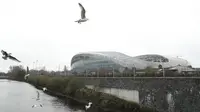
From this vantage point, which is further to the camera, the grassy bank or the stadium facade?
the stadium facade

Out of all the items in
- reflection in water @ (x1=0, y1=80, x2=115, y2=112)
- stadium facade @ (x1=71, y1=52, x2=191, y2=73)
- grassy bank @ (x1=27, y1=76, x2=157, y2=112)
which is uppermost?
stadium facade @ (x1=71, y1=52, x2=191, y2=73)

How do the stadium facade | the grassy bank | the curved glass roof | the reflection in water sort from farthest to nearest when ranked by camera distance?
the curved glass roof
the stadium facade
the reflection in water
the grassy bank

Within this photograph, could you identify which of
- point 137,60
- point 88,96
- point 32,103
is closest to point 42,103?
point 32,103

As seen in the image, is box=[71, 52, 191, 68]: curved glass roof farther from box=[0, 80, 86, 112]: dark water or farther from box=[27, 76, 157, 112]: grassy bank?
box=[0, 80, 86, 112]: dark water

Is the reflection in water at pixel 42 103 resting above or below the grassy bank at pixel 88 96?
below

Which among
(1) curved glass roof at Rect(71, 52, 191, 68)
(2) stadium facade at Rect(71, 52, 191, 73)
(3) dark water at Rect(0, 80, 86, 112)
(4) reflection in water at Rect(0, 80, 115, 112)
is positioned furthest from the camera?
(1) curved glass roof at Rect(71, 52, 191, 68)

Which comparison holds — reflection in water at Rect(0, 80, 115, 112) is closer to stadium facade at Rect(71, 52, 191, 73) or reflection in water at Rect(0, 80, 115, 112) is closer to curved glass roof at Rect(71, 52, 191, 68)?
stadium facade at Rect(71, 52, 191, 73)

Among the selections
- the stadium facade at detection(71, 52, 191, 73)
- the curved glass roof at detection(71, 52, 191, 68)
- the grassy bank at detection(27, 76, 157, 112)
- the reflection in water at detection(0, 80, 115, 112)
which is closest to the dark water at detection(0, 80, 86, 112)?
the reflection in water at detection(0, 80, 115, 112)

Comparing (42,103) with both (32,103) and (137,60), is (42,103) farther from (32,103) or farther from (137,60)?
(137,60)

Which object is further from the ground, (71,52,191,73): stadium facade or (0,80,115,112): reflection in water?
(71,52,191,73): stadium facade

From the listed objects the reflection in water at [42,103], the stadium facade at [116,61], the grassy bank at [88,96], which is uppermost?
the stadium facade at [116,61]

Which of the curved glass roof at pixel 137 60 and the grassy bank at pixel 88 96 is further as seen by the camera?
the curved glass roof at pixel 137 60

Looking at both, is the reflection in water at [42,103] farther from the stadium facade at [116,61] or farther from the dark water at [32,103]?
the stadium facade at [116,61]

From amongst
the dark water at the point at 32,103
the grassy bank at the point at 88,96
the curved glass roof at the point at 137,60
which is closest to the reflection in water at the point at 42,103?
the dark water at the point at 32,103
